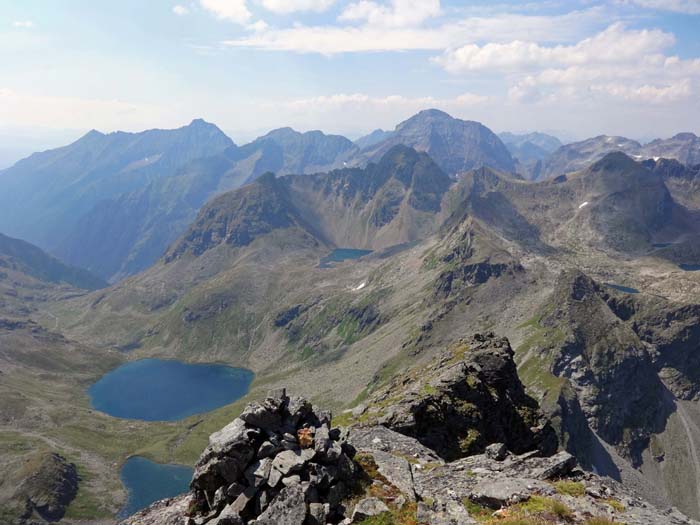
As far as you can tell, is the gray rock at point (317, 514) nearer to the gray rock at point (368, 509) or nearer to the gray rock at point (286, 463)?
the gray rock at point (368, 509)

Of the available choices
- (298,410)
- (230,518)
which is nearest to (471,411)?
(298,410)

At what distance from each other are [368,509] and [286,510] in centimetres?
449

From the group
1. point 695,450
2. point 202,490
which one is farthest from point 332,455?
point 695,450

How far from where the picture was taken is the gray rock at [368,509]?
2583 centimetres

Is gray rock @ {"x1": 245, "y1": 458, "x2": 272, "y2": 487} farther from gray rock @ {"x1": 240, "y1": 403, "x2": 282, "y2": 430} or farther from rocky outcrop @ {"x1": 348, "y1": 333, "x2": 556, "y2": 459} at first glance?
rocky outcrop @ {"x1": 348, "y1": 333, "x2": 556, "y2": 459}

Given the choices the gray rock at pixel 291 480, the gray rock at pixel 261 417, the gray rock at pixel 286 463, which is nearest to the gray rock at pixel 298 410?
the gray rock at pixel 261 417

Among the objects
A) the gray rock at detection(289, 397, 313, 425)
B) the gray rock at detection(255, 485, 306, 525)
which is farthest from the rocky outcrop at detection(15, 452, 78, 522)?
the gray rock at detection(255, 485, 306, 525)

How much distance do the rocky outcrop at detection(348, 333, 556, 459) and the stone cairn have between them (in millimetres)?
20520

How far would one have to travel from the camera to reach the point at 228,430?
1214 inches

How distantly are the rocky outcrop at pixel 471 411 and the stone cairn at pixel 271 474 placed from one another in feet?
67.3

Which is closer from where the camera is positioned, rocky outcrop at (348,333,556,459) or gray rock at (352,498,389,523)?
gray rock at (352,498,389,523)

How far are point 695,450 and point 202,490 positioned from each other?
232 meters

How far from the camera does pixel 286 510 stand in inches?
1008

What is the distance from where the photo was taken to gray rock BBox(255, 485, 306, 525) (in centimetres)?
2526
